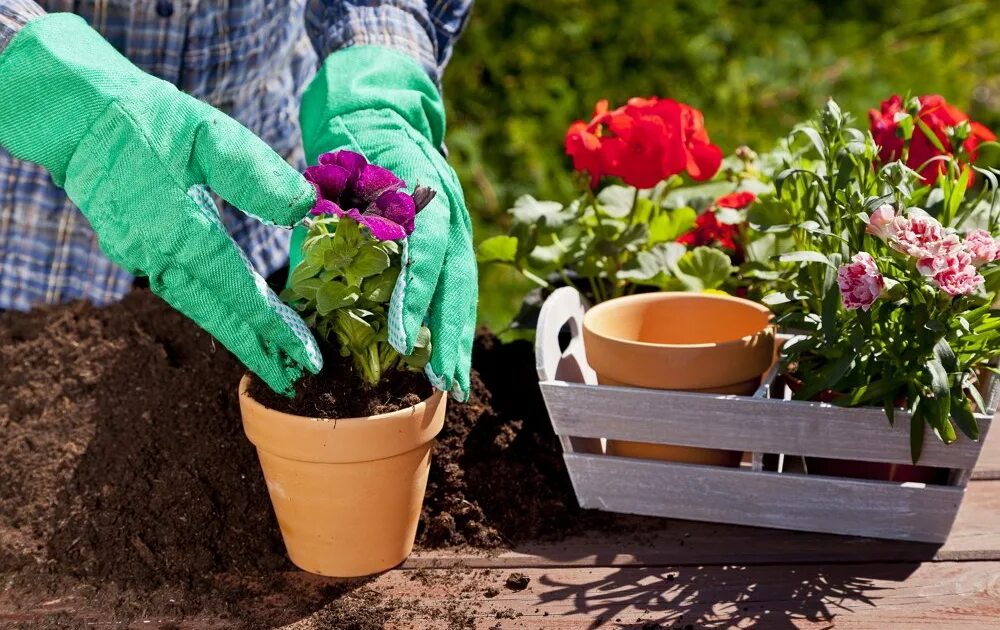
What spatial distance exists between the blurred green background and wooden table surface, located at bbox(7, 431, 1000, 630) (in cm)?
158

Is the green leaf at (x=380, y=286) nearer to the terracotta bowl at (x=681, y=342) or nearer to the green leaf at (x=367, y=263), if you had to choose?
the green leaf at (x=367, y=263)

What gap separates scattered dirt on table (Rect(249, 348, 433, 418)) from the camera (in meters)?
1.39

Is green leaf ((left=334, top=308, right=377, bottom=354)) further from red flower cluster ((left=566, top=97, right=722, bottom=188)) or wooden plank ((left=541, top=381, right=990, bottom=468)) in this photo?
red flower cluster ((left=566, top=97, right=722, bottom=188))

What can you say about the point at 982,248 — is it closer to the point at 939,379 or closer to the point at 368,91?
the point at 939,379

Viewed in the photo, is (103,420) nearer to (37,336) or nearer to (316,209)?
(37,336)

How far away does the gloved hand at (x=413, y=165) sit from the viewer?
1410mm

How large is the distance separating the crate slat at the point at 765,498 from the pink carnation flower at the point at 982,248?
0.33m

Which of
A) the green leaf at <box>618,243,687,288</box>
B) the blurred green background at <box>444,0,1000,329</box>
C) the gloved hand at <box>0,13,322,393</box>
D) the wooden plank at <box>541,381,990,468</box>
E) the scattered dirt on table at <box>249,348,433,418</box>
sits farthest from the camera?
the blurred green background at <box>444,0,1000,329</box>

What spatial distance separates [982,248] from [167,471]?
3.86ft

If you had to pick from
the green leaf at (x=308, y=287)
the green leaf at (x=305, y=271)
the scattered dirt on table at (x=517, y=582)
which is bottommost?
the scattered dirt on table at (x=517, y=582)

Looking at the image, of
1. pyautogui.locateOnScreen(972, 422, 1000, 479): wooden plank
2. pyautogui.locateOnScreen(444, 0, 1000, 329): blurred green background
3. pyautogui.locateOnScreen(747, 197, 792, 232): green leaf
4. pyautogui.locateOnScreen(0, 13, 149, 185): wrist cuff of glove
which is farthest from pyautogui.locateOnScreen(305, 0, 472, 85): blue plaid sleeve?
pyautogui.locateOnScreen(444, 0, 1000, 329): blurred green background

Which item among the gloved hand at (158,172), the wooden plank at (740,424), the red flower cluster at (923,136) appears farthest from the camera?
the red flower cluster at (923,136)

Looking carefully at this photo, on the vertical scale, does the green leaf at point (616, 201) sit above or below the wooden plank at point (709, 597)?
above

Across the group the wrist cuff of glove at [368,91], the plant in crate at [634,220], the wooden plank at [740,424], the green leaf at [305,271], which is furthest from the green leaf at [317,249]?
the plant in crate at [634,220]
